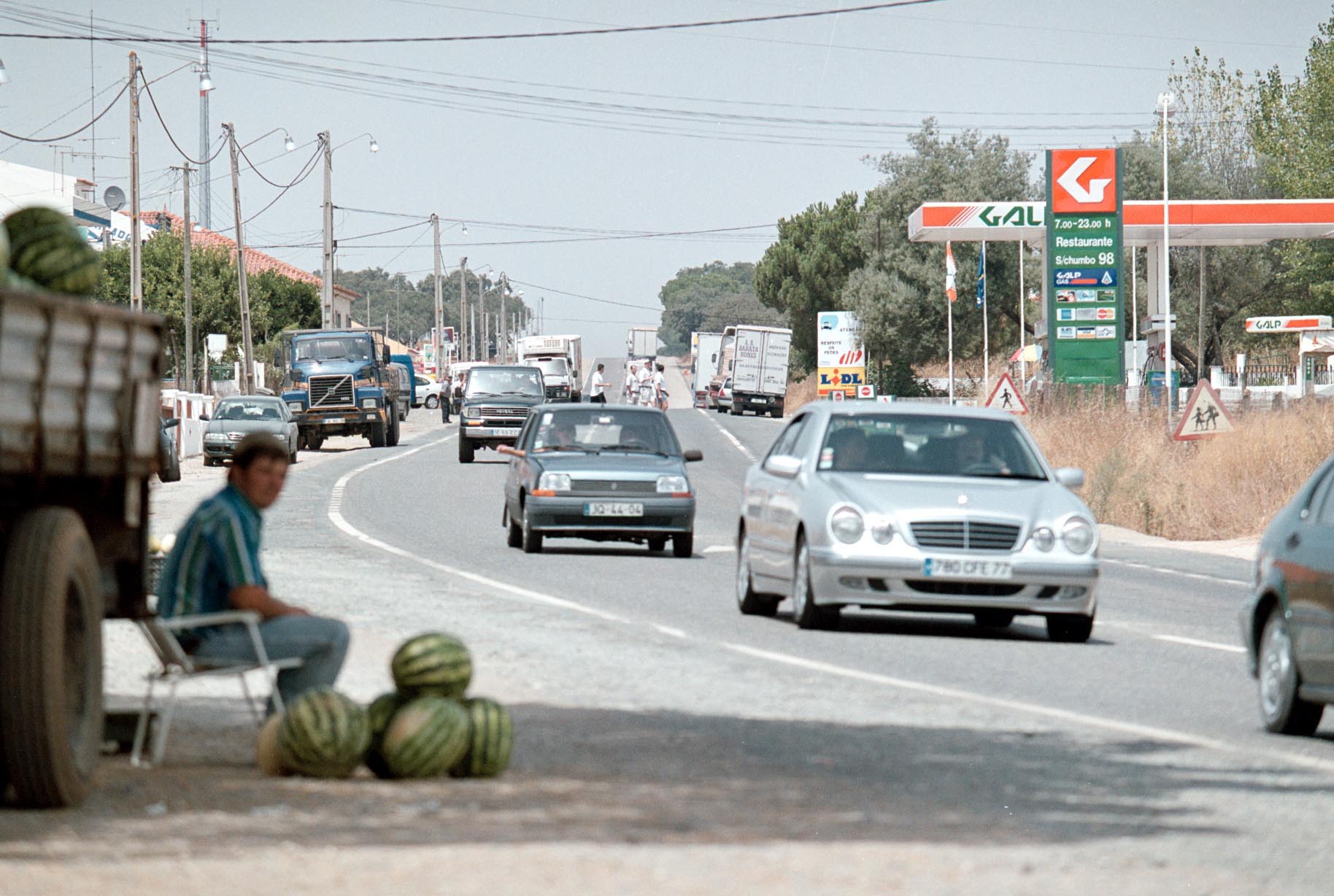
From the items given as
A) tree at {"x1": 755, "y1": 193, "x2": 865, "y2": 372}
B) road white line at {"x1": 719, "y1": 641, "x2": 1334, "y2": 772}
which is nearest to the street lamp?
road white line at {"x1": 719, "y1": 641, "x2": 1334, "y2": 772}

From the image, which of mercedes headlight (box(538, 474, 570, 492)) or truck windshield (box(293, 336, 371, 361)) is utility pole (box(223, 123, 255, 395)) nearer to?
truck windshield (box(293, 336, 371, 361))

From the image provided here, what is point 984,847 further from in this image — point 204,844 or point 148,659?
point 148,659

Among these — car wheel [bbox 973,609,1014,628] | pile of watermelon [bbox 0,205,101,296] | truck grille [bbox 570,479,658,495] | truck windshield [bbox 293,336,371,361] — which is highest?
truck windshield [bbox 293,336,371,361]

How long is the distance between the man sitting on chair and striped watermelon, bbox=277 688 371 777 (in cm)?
35

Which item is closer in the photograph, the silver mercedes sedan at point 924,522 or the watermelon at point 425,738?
the watermelon at point 425,738

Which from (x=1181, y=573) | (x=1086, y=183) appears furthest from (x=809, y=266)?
(x=1181, y=573)

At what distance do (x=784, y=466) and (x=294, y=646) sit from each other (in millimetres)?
6928

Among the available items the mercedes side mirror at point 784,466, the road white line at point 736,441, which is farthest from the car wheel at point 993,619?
the road white line at point 736,441

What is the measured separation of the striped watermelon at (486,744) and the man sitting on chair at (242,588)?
0.64 meters

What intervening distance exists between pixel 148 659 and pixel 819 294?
332ft

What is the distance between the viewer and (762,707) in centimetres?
997

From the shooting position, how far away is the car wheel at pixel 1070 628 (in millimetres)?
13586

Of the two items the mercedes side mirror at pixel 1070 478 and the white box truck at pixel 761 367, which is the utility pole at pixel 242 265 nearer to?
the white box truck at pixel 761 367

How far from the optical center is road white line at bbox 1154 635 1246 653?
13594 millimetres
